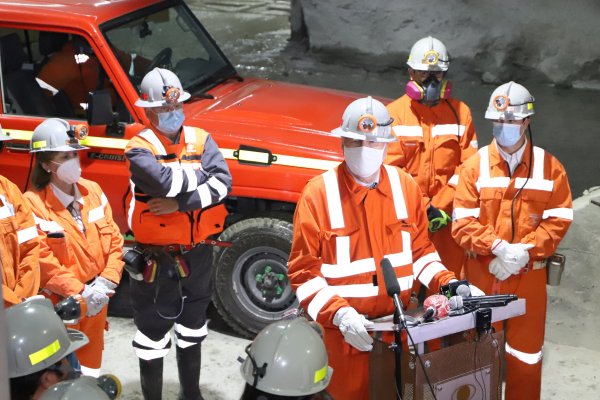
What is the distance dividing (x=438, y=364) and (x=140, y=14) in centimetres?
416

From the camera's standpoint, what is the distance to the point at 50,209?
5391 mm

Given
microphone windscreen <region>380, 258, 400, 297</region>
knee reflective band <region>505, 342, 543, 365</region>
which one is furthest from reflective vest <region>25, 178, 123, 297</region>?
knee reflective band <region>505, 342, 543, 365</region>

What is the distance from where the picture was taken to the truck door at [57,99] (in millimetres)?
6836

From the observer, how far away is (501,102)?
566cm

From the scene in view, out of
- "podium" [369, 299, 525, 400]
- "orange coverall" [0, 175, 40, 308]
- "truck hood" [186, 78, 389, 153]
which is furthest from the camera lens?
"truck hood" [186, 78, 389, 153]

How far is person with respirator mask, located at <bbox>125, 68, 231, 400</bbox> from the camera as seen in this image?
5.64 metres

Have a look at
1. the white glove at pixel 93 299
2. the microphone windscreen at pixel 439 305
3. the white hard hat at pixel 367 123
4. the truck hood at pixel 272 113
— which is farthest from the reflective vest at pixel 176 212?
the microphone windscreen at pixel 439 305

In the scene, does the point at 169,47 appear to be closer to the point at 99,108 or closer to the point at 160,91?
the point at 99,108

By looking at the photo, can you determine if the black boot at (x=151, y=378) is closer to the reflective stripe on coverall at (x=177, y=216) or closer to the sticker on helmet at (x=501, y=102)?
the reflective stripe on coverall at (x=177, y=216)

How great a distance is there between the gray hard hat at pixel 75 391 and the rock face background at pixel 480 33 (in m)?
10.9

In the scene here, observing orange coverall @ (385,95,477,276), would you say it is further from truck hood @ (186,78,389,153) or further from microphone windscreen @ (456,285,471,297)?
microphone windscreen @ (456,285,471,297)

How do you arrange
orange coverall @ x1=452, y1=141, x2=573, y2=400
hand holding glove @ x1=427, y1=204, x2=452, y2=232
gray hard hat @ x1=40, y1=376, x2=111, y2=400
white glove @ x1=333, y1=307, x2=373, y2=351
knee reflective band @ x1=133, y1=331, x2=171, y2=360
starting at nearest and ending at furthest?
gray hard hat @ x1=40, y1=376, x2=111, y2=400 < white glove @ x1=333, y1=307, x2=373, y2=351 < orange coverall @ x1=452, y1=141, x2=573, y2=400 < knee reflective band @ x1=133, y1=331, x2=171, y2=360 < hand holding glove @ x1=427, y1=204, x2=452, y2=232

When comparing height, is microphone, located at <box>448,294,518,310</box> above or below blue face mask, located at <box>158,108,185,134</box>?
below

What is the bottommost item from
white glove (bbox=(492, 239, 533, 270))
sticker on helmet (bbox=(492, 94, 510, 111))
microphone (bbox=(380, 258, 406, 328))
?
white glove (bbox=(492, 239, 533, 270))
